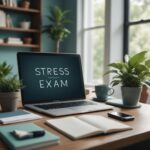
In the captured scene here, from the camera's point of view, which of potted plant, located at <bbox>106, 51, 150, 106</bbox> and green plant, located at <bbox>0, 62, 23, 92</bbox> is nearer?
green plant, located at <bbox>0, 62, 23, 92</bbox>

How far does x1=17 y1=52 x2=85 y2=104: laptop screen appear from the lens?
135 cm

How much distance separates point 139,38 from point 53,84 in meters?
2.42

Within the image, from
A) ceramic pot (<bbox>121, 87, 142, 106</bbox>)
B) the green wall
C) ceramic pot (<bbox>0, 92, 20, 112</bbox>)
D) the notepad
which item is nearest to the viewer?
the notepad

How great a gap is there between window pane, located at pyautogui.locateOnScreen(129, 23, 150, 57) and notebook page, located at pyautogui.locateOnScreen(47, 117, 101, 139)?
2.63 metres

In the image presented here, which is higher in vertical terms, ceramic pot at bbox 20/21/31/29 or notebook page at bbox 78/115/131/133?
ceramic pot at bbox 20/21/31/29

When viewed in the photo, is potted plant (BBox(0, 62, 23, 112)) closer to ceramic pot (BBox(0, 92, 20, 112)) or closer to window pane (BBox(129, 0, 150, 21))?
ceramic pot (BBox(0, 92, 20, 112))

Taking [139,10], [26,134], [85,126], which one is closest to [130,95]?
[85,126]

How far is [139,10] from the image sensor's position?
3516 mm

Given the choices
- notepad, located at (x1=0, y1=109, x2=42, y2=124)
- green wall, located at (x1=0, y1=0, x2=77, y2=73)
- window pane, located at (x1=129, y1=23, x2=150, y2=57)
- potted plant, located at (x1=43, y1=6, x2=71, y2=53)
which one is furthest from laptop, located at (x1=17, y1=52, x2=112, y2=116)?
green wall, located at (x1=0, y1=0, x2=77, y2=73)

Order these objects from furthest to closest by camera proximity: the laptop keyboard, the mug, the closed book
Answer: the mug, the laptop keyboard, the closed book

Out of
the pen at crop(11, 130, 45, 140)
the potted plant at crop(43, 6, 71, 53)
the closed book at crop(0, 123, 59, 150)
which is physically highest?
the potted plant at crop(43, 6, 71, 53)

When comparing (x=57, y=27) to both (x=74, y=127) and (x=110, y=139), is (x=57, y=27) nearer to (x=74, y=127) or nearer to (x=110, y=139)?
(x=74, y=127)

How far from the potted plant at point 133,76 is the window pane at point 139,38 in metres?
2.08

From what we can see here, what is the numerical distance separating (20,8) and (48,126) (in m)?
3.19
